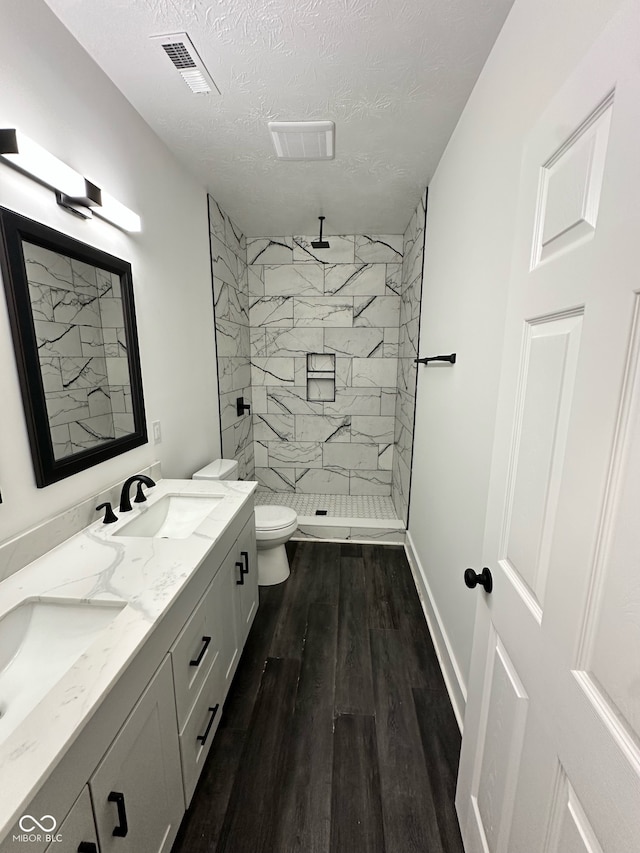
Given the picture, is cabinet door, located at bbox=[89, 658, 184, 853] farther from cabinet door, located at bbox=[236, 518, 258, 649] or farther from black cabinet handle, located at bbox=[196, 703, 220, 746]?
cabinet door, located at bbox=[236, 518, 258, 649]

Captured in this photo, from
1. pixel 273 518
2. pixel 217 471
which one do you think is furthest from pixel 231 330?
pixel 273 518

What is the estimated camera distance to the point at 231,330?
114 inches

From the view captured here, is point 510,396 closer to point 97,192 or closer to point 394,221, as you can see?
point 97,192

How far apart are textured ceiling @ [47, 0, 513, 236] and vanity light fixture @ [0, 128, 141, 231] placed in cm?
52

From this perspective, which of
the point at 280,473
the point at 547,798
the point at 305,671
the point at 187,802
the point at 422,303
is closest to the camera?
the point at 547,798

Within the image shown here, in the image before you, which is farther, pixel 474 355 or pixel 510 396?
pixel 474 355

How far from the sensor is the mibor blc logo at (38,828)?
0.54m

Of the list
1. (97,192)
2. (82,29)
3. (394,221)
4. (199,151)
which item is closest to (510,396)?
(97,192)

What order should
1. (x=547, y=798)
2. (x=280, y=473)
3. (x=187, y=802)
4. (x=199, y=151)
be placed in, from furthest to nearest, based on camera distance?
(x=280, y=473) < (x=199, y=151) < (x=187, y=802) < (x=547, y=798)

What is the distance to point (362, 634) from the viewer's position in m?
1.97

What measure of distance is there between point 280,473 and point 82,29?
10.2 ft

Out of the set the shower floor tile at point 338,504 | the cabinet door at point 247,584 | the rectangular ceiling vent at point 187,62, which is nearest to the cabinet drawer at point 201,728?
the cabinet door at point 247,584

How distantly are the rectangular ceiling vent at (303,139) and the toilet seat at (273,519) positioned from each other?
6.97 feet

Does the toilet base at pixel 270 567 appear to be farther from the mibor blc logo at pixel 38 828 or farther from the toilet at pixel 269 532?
the mibor blc logo at pixel 38 828
